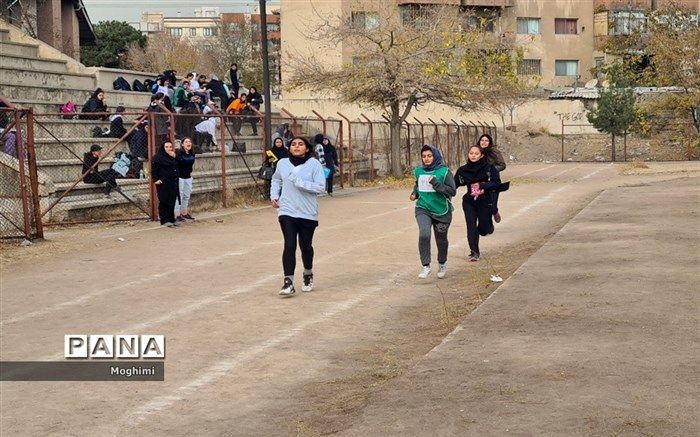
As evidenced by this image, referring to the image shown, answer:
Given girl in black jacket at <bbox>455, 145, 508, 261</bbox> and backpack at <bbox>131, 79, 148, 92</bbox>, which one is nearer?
girl in black jacket at <bbox>455, 145, 508, 261</bbox>

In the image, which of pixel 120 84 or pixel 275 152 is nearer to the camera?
pixel 275 152

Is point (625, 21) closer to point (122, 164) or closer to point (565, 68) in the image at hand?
point (565, 68)

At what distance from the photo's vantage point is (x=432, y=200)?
12867mm

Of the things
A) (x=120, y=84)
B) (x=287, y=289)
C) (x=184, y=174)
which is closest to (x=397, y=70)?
(x=120, y=84)

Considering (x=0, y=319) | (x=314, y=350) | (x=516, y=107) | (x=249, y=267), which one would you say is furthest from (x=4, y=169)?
(x=516, y=107)

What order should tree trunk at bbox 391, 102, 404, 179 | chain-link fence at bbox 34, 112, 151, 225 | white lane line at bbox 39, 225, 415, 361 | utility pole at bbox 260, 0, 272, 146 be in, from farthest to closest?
tree trunk at bbox 391, 102, 404, 179 → utility pole at bbox 260, 0, 272, 146 → chain-link fence at bbox 34, 112, 151, 225 → white lane line at bbox 39, 225, 415, 361

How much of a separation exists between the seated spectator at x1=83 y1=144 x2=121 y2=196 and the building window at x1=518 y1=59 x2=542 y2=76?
52377mm

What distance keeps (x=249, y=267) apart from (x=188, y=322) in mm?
4020

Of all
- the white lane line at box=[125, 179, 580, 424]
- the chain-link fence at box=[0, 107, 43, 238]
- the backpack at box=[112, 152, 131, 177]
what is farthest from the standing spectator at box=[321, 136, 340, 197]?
the white lane line at box=[125, 179, 580, 424]

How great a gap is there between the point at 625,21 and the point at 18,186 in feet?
205

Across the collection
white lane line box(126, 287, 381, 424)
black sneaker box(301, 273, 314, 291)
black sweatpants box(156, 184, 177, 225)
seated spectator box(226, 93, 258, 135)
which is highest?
seated spectator box(226, 93, 258, 135)

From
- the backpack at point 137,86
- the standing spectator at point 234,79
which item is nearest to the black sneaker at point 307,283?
the backpack at point 137,86

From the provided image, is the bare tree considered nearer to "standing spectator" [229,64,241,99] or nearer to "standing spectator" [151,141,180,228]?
"standing spectator" [229,64,241,99]

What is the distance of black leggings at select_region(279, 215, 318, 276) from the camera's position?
11.6 meters
